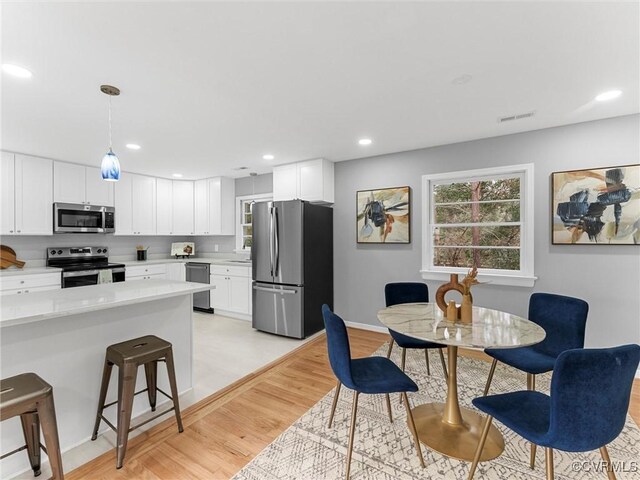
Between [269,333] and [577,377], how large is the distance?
3508 millimetres

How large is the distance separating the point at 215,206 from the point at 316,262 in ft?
8.27

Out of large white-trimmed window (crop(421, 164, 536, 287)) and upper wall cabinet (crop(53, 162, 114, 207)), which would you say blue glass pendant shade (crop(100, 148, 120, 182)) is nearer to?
upper wall cabinet (crop(53, 162, 114, 207))

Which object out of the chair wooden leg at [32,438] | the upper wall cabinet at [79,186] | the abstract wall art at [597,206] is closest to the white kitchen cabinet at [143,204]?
the upper wall cabinet at [79,186]

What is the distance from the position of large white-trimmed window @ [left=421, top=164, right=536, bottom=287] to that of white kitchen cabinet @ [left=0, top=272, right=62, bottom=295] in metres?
4.91

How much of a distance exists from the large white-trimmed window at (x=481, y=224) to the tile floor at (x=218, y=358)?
6.96 feet

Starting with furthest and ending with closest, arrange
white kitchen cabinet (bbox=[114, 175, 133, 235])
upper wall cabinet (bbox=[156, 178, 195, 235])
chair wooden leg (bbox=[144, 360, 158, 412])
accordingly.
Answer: upper wall cabinet (bbox=[156, 178, 195, 235]), white kitchen cabinet (bbox=[114, 175, 133, 235]), chair wooden leg (bbox=[144, 360, 158, 412])

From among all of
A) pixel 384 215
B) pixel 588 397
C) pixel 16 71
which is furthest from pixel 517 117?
pixel 16 71

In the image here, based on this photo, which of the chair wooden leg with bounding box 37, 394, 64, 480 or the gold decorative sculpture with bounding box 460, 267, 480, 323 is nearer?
the chair wooden leg with bounding box 37, 394, 64, 480

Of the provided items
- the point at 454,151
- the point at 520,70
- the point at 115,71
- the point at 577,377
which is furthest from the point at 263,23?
the point at 454,151

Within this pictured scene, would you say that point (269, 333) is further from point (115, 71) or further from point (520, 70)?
point (520, 70)

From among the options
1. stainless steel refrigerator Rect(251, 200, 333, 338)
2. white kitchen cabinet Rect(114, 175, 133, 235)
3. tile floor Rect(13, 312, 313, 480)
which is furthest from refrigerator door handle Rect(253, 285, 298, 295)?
white kitchen cabinet Rect(114, 175, 133, 235)

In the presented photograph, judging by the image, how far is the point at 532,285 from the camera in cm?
323

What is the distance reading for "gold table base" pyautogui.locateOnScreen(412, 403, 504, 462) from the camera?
186cm

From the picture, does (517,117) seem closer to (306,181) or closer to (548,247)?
(548,247)
